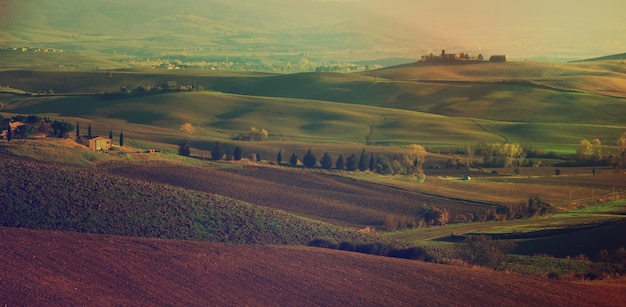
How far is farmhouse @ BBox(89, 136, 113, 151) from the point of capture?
2694 inches

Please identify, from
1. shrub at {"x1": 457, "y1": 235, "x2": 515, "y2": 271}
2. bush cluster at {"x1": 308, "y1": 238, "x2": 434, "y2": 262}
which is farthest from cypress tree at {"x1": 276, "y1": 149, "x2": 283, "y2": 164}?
bush cluster at {"x1": 308, "y1": 238, "x2": 434, "y2": 262}

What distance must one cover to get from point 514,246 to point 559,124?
228ft

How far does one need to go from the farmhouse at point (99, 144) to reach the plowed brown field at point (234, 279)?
3640cm

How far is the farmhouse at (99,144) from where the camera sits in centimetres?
6844

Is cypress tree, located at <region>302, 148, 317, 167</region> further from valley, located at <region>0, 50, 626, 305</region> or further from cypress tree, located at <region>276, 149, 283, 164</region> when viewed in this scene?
cypress tree, located at <region>276, 149, 283, 164</region>

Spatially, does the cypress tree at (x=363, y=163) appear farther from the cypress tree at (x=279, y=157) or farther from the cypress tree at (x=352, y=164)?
the cypress tree at (x=279, y=157)

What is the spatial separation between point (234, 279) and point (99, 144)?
142 feet

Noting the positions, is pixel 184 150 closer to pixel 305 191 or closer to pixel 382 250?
pixel 305 191

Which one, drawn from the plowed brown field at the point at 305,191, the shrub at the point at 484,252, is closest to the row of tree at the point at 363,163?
the plowed brown field at the point at 305,191

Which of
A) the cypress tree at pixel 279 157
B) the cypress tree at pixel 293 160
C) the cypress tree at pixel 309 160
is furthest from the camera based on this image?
the cypress tree at pixel 279 157

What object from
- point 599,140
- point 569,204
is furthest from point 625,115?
point 569,204

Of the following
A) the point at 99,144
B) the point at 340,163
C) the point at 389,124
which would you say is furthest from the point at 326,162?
the point at 389,124

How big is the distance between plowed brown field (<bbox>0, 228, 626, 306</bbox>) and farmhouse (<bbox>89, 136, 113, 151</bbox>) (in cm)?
3640

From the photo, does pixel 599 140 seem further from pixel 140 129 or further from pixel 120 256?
pixel 120 256
